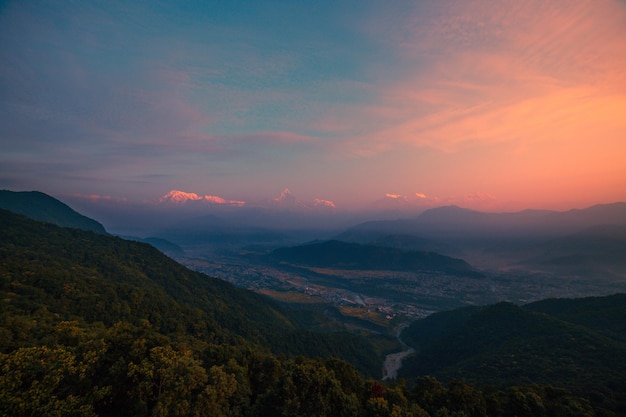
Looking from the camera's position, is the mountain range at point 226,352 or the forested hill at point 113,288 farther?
the forested hill at point 113,288

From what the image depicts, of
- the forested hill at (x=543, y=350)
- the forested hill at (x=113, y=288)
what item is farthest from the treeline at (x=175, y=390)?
the forested hill at (x=543, y=350)

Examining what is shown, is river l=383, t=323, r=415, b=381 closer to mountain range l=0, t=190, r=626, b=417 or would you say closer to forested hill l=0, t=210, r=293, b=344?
mountain range l=0, t=190, r=626, b=417

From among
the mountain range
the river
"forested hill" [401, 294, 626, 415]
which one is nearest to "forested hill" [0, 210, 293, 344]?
the mountain range

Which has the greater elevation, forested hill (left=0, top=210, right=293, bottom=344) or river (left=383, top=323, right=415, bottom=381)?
forested hill (left=0, top=210, right=293, bottom=344)

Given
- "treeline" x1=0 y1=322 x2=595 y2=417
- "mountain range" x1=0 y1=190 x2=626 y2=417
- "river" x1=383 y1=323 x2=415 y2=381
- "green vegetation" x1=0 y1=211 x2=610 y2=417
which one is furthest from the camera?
"river" x1=383 y1=323 x2=415 y2=381

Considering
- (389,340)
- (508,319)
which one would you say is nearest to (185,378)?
(508,319)

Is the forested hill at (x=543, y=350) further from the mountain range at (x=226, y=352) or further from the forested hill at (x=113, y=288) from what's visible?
the forested hill at (x=113, y=288)

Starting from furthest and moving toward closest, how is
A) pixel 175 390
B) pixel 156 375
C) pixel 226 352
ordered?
pixel 226 352
pixel 156 375
pixel 175 390

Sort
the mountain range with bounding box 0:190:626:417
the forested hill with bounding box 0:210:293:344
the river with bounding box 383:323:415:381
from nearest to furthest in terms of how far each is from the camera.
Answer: the mountain range with bounding box 0:190:626:417
the forested hill with bounding box 0:210:293:344
the river with bounding box 383:323:415:381

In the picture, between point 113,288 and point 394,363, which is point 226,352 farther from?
point 394,363

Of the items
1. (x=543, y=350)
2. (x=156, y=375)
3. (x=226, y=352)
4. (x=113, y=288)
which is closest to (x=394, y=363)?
(x=543, y=350)
